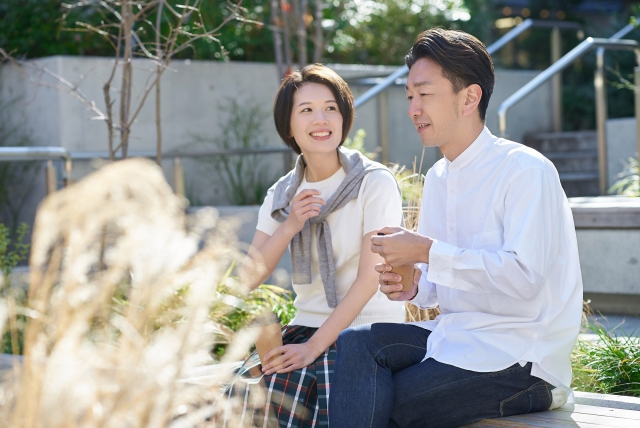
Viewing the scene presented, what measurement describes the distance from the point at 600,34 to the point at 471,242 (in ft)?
29.5

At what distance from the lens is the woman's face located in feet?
9.34

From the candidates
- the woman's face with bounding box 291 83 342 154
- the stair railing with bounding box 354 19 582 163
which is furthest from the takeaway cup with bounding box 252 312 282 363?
the stair railing with bounding box 354 19 582 163

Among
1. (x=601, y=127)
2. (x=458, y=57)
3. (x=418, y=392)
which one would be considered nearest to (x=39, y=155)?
(x=458, y=57)

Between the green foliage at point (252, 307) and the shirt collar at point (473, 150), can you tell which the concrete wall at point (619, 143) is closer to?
the green foliage at point (252, 307)

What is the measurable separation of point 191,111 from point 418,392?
583 centimetres

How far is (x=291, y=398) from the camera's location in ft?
7.90

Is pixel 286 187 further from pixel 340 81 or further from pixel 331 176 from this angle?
pixel 340 81

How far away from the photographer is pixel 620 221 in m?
4.59

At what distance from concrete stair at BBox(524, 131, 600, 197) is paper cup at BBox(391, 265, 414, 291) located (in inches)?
204

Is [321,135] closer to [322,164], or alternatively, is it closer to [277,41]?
[322,164]

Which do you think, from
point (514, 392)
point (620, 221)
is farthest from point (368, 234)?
point (620, 221)

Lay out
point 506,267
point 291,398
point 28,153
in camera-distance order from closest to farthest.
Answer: point 506,267, point 291,398, point 28,153

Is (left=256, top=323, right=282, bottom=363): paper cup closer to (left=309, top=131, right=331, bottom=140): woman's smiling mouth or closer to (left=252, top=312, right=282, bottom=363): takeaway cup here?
(left=252, top=312, right=282, bottom=363): takeaway cup

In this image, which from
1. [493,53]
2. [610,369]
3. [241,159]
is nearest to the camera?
[610,369]
